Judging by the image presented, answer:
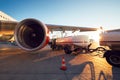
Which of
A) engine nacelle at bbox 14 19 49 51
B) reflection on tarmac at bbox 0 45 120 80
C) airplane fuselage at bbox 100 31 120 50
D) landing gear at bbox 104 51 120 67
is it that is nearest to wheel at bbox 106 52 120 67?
landing gear at bbox 104 51 120 67

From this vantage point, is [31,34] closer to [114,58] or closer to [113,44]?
[113,44]

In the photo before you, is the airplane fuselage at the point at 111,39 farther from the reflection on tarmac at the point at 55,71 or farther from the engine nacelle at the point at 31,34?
the engine nacelle at the point at 31,34

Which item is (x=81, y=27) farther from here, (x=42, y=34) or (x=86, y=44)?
(x=42, y=34)

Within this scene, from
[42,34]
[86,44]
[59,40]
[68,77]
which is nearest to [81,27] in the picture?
[86,44]

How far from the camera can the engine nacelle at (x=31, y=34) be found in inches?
201

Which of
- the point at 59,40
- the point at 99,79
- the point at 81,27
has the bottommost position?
the point at 99,79

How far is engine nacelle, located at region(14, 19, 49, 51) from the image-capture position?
5.11 meters

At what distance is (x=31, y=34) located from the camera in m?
5.70

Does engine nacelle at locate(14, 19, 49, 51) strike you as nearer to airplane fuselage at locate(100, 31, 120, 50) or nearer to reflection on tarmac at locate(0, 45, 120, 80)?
reflection on tarmac at locate(0, 45, 120, 80)

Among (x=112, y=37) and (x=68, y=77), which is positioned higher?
(x=112, y=37)

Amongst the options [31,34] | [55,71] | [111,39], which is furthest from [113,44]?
[31,34]

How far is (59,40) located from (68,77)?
8.49 m

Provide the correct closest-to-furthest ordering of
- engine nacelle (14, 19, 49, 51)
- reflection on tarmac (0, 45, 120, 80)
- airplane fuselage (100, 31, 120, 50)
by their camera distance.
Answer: reflection on tarmac (0, 45, 120, 80), engine nacelle (14, 19, 49, 51), airplane fuselage (100, 31, 120, 50)

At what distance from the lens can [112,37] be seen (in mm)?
6594
